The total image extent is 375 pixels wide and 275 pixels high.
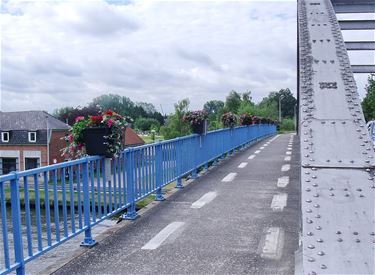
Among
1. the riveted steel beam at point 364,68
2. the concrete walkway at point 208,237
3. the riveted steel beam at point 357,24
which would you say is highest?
the riveted steel beam at point 357,24

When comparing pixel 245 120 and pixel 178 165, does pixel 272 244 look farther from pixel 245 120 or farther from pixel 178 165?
pixel 245 120

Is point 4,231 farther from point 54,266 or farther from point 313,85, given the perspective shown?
point 313,85

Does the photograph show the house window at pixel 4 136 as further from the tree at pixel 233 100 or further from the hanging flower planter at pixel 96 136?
the hanging flower planter at pixel 96 136

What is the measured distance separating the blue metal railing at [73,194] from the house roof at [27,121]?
2574 inches

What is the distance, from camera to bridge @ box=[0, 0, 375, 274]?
235cm

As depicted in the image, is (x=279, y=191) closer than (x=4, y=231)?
No

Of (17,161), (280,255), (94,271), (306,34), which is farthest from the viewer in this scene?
(17,161)

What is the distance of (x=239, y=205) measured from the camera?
7.56 m

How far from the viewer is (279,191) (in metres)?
8.98

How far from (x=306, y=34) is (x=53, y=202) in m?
3.76

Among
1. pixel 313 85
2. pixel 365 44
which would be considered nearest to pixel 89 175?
pixel 313 85

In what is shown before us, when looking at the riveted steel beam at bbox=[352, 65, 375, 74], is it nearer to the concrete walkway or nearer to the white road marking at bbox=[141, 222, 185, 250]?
the concrete walkway

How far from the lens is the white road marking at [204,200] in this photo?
764 cm

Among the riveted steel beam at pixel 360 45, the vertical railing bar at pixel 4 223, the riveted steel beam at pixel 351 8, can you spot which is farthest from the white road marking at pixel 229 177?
the vertical railing bar at pixel 4 223
